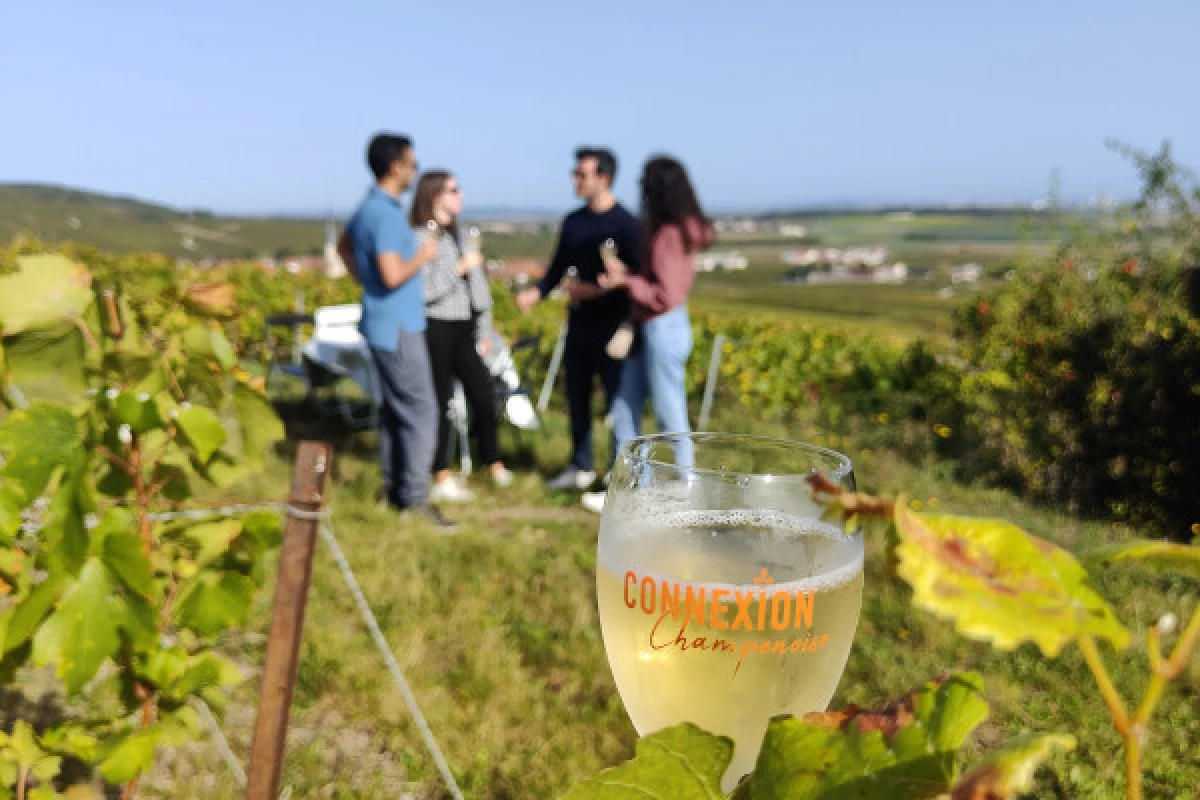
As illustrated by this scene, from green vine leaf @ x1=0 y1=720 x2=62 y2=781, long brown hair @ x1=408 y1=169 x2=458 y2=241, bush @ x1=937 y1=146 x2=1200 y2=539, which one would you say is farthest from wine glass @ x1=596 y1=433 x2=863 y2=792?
bush @ x1=937 y1=146 x2=1200 y2=539

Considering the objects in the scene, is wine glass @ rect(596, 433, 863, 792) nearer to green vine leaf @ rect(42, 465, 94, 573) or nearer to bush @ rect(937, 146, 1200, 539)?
green vine leaf @ rect(42, 465, 94, 573)

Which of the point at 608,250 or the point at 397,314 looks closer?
the point at 397,314

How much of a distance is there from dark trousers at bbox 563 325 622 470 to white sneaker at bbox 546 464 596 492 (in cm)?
4

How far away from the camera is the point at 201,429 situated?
1.83 metres

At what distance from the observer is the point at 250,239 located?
37.0 meters

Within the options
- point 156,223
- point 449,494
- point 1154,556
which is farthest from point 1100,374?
point 156,223

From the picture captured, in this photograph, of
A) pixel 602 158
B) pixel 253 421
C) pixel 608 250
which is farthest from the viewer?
pixel 602 158

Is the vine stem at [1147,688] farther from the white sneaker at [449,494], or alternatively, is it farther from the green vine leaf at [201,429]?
the white sneaker at [449,494]

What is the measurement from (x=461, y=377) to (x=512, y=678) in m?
2.87

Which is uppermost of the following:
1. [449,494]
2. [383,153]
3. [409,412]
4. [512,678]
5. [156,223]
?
[156,223]

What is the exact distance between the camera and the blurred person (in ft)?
16.5

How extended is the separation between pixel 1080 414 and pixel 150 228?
1228 inches

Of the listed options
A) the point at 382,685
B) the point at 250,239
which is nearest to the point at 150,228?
the point at 250,239

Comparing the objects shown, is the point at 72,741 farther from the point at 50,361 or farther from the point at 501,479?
the point at 501,479
